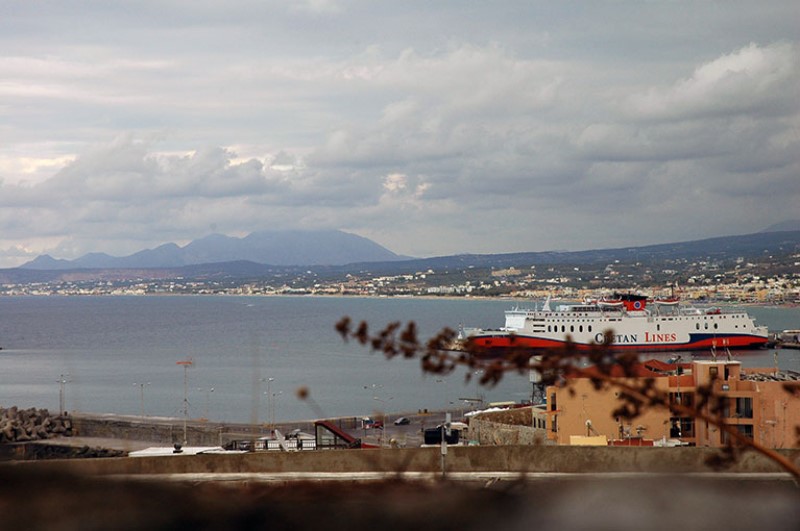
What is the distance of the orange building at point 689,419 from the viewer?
12109 millimetres

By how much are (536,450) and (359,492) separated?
4.41 ft

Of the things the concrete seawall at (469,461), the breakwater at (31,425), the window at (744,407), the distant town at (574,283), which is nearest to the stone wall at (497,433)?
the window at (744,407)

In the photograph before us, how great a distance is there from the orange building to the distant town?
90104 millimetres

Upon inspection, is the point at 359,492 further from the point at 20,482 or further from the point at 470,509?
the point at 20,482

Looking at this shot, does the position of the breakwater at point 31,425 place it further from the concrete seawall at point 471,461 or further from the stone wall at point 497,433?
the concrete seawall at point 471,461

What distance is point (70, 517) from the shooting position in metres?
2.34

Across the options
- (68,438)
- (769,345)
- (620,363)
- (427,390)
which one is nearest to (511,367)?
(620,363)

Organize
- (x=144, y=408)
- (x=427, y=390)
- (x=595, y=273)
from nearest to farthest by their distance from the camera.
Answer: (x=144, y=408) → (x=427, y=390) → (x=595, y=273)

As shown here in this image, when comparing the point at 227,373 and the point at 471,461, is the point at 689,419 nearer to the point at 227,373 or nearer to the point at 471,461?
the point at 471,461

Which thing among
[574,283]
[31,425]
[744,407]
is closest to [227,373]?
[31,425]

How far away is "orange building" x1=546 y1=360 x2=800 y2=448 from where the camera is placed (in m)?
12.1

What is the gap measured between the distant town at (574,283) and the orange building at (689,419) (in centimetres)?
9010

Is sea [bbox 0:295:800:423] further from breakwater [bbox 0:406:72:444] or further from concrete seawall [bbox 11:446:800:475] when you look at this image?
concrete seawall [bbox 11:446:800:475]

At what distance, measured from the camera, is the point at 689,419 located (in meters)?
11.9
